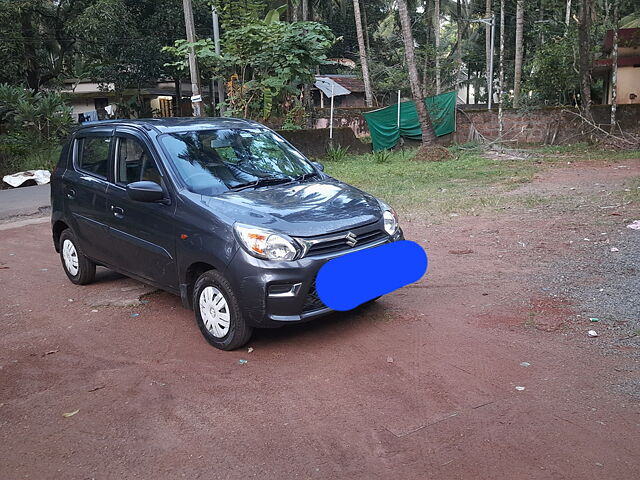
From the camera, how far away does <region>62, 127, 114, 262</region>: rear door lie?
6.02 m

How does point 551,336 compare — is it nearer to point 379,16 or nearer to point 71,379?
point 71,379

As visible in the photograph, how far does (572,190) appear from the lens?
37.7 feet

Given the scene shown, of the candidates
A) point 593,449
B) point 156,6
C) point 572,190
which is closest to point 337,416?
point 593,449

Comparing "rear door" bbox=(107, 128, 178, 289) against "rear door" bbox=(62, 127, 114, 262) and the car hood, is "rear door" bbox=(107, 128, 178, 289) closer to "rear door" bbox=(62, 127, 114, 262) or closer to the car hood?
"rear door" bbox=(62, 127, 114, 262)

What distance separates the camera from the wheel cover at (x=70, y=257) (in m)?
6.80

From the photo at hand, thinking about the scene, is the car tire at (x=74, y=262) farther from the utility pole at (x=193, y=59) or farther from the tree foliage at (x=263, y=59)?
the tree foliage at (x=263, y=59)

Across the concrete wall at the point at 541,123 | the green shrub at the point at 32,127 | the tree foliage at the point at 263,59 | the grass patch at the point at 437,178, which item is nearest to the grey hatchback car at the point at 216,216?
the grass patch at the point at 437,178

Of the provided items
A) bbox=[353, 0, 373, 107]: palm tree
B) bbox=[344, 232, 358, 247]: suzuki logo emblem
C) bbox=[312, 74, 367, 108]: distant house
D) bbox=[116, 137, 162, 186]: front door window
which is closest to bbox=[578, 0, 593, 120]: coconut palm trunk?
bbox=[353, 0, 373, 107]: palm tree

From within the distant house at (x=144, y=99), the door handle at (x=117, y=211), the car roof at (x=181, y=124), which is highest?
the distant house at (x=144, y=99)

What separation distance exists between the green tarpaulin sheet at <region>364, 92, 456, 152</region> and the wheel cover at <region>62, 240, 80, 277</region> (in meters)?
16.2

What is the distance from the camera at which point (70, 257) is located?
6.89 metres

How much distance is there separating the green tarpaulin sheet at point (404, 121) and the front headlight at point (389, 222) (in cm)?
1706

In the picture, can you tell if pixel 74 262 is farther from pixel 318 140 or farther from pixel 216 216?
pixel 318 140

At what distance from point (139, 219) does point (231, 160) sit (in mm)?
963
